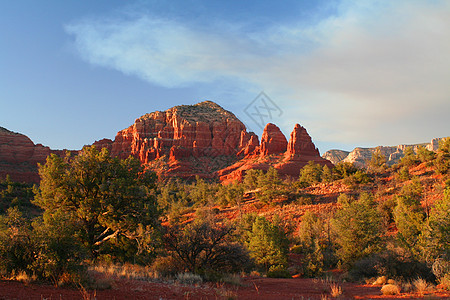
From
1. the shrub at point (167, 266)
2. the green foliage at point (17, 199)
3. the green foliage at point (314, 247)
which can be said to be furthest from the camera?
the green foliage at point (17, 199)

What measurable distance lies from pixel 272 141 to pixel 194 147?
118 feet

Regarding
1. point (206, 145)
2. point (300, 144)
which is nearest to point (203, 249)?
point (300, 144)

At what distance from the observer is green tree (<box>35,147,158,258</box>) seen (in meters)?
15.3

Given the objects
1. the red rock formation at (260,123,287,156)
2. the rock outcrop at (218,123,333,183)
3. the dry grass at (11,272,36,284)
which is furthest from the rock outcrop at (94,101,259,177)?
the dry grass at (11,272,36,284)

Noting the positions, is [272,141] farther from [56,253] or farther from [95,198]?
[56,253]

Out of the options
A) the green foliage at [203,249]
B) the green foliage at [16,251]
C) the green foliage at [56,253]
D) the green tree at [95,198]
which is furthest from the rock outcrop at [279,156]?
the green foliage at [16,251]

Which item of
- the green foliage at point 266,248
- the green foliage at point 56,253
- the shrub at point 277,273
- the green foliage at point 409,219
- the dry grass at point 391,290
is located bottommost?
the shrub at point 277,273

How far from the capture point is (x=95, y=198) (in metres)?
16.2

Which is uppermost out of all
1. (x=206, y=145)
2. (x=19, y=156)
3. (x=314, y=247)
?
(x=206, y=145)

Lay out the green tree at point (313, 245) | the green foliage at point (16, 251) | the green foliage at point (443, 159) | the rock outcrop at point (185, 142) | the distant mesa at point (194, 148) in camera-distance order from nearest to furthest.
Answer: the green foliage at point (16, 251)
the green tree at point (313, 245)
the green foliage at point (443, 159)
the distant mesa at point (194, 148)
the rock outcrop at point (185, 142)

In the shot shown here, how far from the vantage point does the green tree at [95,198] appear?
15.3m

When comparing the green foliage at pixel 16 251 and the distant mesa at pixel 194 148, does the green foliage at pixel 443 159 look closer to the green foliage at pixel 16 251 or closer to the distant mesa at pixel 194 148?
the distant mesa at pixel 194 148

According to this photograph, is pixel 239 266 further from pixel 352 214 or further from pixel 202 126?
pixel 202 126

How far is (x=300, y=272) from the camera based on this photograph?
78.6 feet
